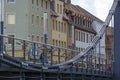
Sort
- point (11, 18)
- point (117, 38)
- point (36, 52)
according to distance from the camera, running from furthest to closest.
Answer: point (11, 18)
point (117, 38)
point (36, 52)

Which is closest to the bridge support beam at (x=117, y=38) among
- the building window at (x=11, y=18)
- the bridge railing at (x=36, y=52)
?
the bridge railing at (x=36, y=52)

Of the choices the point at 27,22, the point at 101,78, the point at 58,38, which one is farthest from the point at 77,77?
the point at 58,38

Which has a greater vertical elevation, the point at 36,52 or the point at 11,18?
the point at 11,18

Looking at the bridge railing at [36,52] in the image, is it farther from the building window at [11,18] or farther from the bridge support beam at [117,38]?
the building window at [11,18]

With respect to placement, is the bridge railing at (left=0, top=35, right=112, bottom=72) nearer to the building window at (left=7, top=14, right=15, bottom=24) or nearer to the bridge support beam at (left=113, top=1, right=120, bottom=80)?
the bridge support beam at (left=113, top=1, right=120, bottom=80)

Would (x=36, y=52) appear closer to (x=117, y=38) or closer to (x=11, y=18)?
(x=117, y=38)

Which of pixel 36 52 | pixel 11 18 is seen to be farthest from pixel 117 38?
pixel 11 18

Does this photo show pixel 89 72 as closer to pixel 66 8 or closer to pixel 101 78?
pixel 101 78

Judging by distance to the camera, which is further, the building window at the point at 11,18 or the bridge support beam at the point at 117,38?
the building window at the point at 11,18

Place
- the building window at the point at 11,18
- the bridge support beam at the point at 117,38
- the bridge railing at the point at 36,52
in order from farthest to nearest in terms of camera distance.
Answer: the building window at the point at 11,18, the bridge support beam at the point at 117,38, the bridge railing at the point at 36,52

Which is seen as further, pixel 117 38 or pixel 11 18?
pixel 11 18

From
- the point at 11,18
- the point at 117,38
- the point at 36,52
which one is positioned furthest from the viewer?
the point at 11,18

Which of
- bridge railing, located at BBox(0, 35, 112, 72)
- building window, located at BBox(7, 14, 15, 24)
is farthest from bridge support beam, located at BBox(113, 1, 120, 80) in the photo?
building window, located at BBox(7, 14, 15, 24)

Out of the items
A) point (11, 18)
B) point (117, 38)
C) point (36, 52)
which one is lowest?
point (36, 52)
